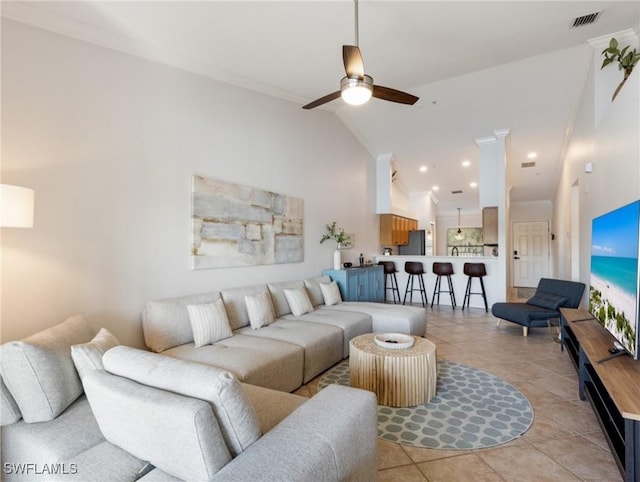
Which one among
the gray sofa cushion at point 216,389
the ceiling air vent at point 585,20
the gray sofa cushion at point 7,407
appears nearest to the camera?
the gray sofa cushion at point 216,389

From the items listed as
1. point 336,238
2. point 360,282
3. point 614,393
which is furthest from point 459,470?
point 336,238

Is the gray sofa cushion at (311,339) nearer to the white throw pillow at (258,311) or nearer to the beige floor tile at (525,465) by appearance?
the white throw pillow at (258,311)

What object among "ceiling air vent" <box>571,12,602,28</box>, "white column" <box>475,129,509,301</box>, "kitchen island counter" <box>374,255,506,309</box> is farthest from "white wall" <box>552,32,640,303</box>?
"kitchen island counter" <box>374,255,506,309</box>

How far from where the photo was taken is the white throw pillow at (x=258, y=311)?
348 centimetres

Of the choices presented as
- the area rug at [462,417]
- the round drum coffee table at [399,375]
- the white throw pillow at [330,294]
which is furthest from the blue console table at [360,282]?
the round drum coffee table at [399,375]

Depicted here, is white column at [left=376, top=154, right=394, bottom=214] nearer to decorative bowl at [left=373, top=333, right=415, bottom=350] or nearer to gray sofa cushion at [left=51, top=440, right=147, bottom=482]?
decorative bowl at [left=373, top=333, right=415, bottom=350]

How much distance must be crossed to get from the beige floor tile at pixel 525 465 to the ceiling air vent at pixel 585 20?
3.92 m

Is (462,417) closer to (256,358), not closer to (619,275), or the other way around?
(619,275)

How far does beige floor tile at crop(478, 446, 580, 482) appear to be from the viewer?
5.94 ft

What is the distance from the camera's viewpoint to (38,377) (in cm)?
155

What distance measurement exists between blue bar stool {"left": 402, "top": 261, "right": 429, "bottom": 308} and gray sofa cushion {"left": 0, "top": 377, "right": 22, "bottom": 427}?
20.4 feet

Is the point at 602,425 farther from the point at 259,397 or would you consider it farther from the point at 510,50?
the point at 510,50

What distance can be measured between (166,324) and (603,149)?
Answer: 472cm

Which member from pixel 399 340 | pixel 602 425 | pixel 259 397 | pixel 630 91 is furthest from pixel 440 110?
pixel 259 397
